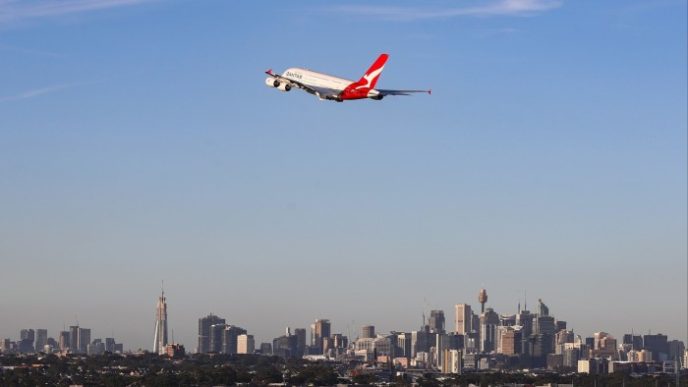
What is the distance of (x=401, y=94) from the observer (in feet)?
635
